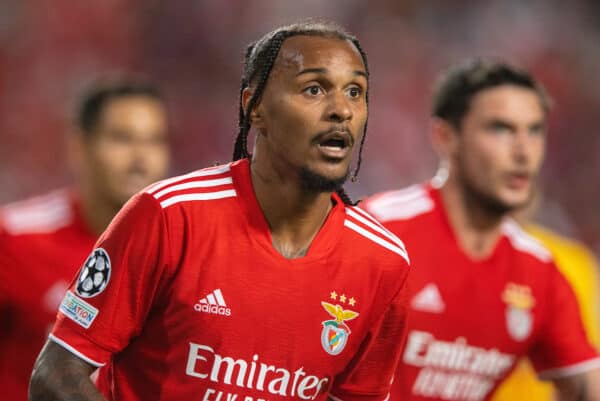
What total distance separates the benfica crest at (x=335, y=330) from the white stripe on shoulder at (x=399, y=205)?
152 cm

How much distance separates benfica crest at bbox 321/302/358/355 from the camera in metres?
3.10

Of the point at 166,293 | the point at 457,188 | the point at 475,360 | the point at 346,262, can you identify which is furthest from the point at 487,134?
the point at 166,293

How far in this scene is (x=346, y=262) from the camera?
10.4ft

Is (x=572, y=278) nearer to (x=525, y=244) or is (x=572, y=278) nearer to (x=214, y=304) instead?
(x=525, y=244)

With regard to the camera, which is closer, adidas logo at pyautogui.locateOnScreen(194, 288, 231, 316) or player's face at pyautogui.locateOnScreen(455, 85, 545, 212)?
adidas logo at pyautogui.locateOnScreen(194, 288, 231, 316)

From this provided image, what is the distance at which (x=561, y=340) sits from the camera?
182 inches

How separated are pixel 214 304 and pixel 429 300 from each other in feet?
6.02

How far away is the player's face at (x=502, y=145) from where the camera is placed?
15.8 feet

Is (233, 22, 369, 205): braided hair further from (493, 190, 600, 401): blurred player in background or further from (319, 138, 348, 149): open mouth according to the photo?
(493, 190, 600, 401): blurred player in background

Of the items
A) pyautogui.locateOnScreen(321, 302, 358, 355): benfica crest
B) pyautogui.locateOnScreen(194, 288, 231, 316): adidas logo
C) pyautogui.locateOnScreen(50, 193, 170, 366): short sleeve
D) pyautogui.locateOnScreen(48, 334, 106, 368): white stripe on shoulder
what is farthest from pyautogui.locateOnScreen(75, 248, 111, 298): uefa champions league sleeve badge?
pyautogui.locateOnScreen(321, 302, 358, 355): benfica crest

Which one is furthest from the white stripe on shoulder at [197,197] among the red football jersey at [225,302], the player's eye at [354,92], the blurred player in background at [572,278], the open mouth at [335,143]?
the blurred player in background at [572,278]

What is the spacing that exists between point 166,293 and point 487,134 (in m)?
2.52

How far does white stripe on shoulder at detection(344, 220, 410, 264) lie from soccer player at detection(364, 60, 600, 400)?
1306 millimetres

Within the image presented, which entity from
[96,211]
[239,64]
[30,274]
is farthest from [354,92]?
[239,64]
